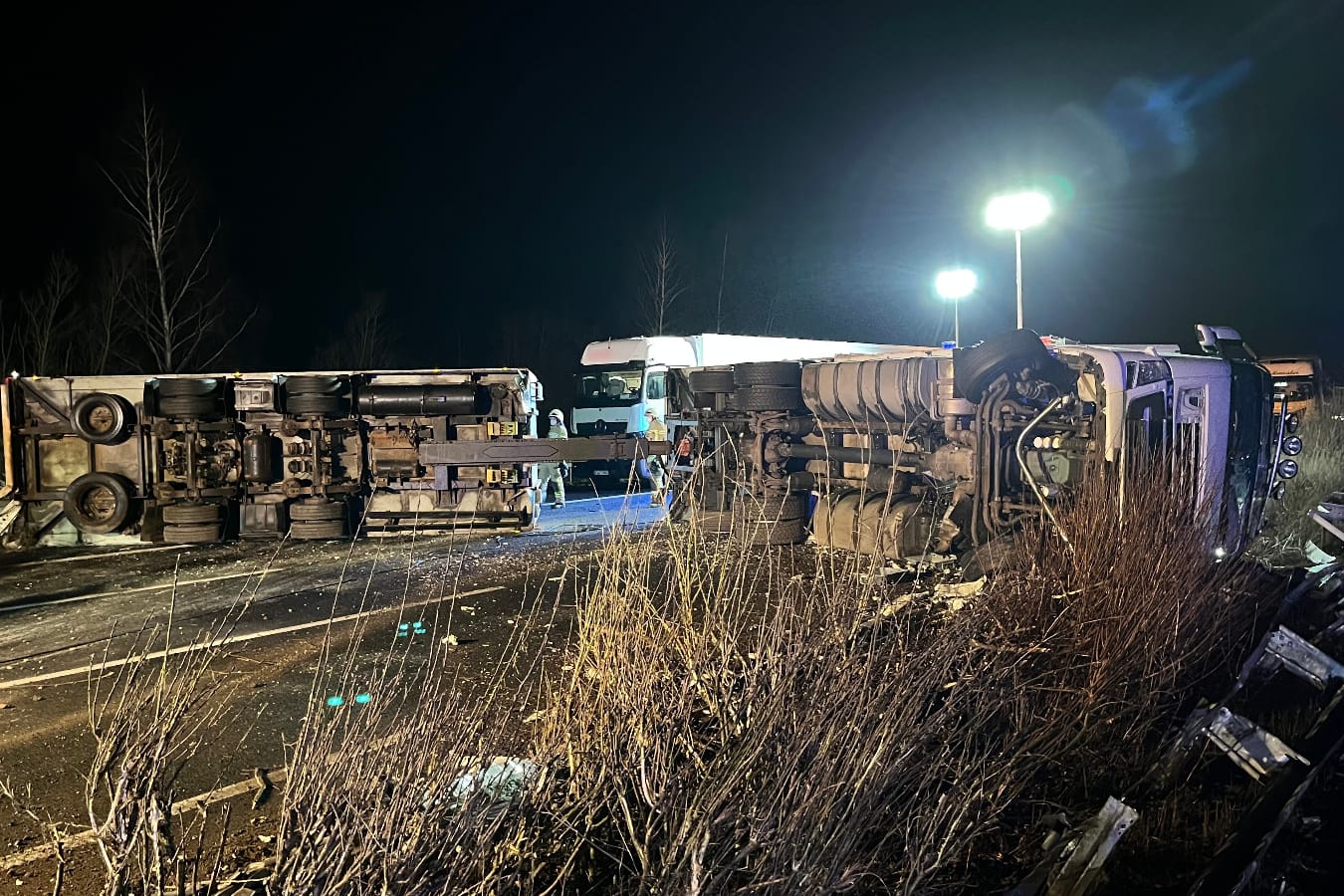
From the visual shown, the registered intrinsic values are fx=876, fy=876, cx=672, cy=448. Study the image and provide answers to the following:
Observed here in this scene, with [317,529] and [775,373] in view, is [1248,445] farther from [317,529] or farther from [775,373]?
[317,529]

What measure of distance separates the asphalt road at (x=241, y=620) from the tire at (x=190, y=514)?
0.39 metres

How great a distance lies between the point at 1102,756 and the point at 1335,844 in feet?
3.29

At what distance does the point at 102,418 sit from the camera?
11.4 m

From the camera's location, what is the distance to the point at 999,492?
7816 mm

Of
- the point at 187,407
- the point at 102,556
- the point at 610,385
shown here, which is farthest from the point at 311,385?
the point at 610,385

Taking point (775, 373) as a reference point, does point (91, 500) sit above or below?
below

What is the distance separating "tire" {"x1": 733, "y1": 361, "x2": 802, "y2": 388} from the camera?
35.2 ft

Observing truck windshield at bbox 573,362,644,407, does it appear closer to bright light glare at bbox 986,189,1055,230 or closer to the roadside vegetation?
bright light glare at bbox 986,189,1055,230

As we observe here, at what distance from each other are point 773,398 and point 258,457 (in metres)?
6.69

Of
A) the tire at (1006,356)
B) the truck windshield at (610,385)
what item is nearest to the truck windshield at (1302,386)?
the tire at (1006,356)

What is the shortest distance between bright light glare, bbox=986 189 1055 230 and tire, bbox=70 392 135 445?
1170cm

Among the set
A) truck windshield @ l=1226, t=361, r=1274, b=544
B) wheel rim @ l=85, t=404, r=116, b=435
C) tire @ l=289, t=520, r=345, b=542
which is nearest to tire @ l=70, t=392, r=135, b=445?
wheel rim @ l=85, t=404, r=116, b=435

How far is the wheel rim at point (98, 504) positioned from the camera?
37.2 feet

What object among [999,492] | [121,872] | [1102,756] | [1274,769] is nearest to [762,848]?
[121,872]
